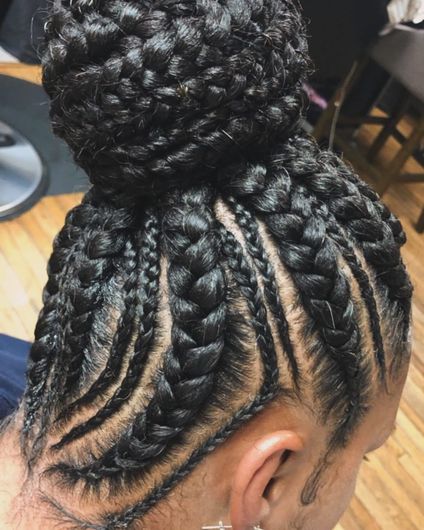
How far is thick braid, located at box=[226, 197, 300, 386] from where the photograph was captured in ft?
2.15

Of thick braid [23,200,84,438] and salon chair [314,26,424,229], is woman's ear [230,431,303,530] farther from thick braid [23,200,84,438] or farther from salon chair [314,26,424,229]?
salon chair [314,26,424,229]

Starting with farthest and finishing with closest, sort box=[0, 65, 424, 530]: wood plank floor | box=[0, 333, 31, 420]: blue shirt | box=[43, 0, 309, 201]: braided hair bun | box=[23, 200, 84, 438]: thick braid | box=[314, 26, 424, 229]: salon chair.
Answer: box=[314, 26, 424, 229]: salon chair → box=[0, 65, 424, 530]: wood plank floor → box=[0, 333, 31, 420]: blue shirt → box=[23, 200, 84, 438]: thick braid → box=[43, 0, 309, 201]: braided hair bun

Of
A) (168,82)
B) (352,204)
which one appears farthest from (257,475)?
(168,82)

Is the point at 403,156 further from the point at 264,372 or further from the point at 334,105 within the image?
the point at 264,372

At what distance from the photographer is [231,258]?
2.15ft

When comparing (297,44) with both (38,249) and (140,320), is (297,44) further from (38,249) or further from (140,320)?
(38,249)

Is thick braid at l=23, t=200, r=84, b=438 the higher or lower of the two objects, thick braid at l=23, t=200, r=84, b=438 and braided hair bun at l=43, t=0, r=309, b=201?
the lower

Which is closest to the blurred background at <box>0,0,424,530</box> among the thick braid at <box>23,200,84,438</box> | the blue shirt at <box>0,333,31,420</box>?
the blue shirt at <box>0,333,31,420</box>

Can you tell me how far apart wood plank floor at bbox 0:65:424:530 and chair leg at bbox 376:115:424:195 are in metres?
0.83

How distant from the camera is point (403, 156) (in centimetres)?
293

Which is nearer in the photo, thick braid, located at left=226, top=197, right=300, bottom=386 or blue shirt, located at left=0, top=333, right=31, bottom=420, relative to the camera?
thick braid, located at left=226, top=197, right=300, bottom=386

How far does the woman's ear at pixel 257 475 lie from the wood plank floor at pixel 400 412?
1.23 metres

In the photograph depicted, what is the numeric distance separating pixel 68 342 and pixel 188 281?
0.60ft

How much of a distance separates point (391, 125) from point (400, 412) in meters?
1.77
